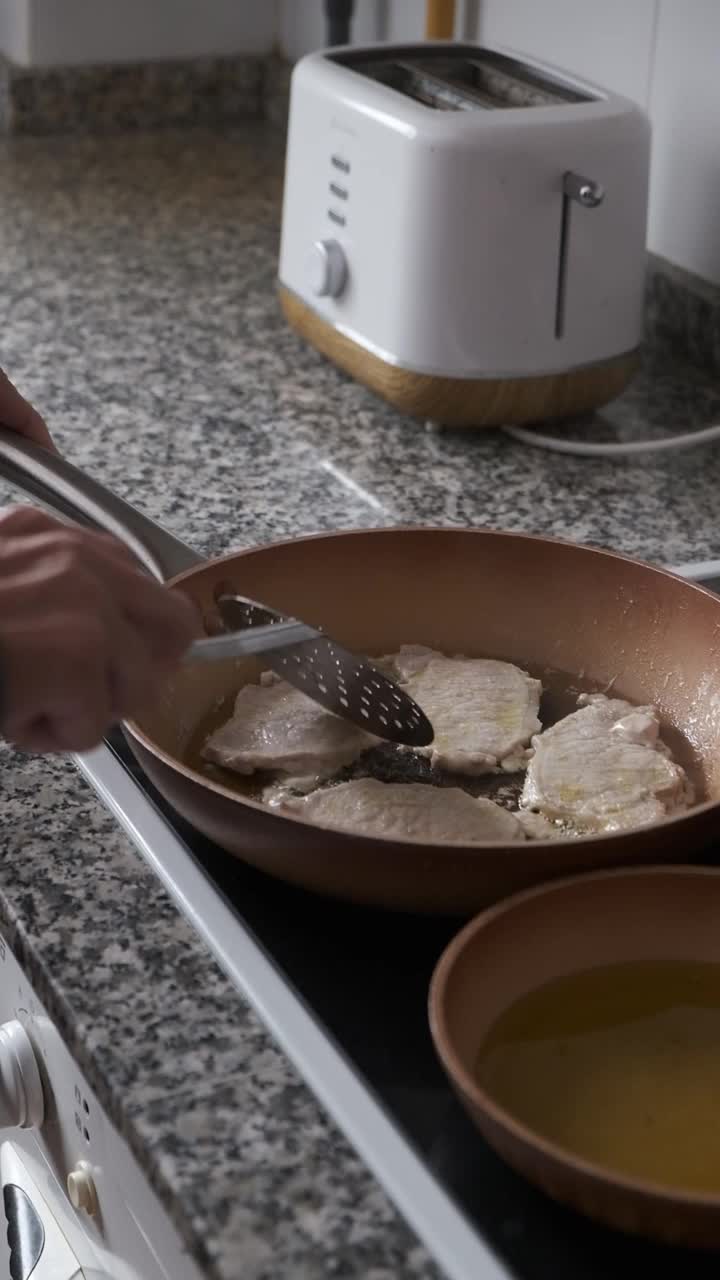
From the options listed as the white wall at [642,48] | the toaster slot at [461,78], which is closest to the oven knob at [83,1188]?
the toaster slot at [461,78]

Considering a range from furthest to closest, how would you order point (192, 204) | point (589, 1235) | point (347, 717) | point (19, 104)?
1. point (19, 104)
2. point (192, 204)
3. point (347, 717)
4. point (589, 1235)

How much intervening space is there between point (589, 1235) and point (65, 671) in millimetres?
257

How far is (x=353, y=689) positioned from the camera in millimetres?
786

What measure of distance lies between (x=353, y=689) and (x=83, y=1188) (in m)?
0.26

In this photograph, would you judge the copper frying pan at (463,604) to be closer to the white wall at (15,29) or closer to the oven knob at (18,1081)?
the oven knob at (18,1081)

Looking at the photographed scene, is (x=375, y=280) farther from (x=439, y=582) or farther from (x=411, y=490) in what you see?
(x=439, y=582)

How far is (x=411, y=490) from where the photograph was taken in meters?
1.12

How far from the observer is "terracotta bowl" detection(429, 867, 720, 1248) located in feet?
1.69

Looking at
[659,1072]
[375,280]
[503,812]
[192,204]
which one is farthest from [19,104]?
[659,1072]

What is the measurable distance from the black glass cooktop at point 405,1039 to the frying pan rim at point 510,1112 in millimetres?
24

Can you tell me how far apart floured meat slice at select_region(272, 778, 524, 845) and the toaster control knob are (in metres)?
0.55

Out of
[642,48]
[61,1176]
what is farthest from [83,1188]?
[642,48]

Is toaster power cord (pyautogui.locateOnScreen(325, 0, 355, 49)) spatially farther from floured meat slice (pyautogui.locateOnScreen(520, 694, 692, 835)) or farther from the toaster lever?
floured meat slice (pyautogui.locateOnScreen(520, 694, 692, 835))

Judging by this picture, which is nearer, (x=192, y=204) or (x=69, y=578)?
(x=69, y=578)
